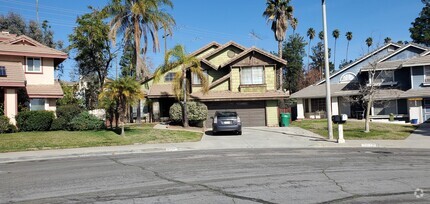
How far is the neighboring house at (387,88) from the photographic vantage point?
32.0 meters

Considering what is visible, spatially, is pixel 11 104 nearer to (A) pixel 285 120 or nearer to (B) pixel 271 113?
(B) pixel 271 113

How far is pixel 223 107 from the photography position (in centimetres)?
3012

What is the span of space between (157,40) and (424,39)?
183 feet

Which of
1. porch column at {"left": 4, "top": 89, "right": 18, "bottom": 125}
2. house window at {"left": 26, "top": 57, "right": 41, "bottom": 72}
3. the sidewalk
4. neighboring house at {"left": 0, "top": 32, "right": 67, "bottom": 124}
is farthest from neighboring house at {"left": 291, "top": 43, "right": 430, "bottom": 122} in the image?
porch column at {"left": 4, "top": 89, "right": 18, "bottom": 125}

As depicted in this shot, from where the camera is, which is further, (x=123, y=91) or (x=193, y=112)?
(x=193, y=112)

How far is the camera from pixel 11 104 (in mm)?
23172

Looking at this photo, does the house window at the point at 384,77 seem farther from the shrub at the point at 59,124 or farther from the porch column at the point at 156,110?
the shrub at the point at 59,124

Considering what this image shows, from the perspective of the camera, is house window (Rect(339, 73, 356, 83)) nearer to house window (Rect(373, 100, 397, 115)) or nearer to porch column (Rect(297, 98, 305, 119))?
house window (Rect(373, 100, 397, 115))

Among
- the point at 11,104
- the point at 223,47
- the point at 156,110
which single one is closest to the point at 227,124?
the point at 156,110

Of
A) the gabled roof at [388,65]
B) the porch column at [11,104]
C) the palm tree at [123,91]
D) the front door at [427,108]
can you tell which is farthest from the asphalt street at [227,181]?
the gabled roof at [388,65]

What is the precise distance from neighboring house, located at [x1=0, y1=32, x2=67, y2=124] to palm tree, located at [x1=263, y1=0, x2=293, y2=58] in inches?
960

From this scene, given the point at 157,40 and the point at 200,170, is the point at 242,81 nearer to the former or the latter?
the point at 157,40

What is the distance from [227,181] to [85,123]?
16275mm

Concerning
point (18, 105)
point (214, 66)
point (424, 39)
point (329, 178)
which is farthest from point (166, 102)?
point (424, 39)
